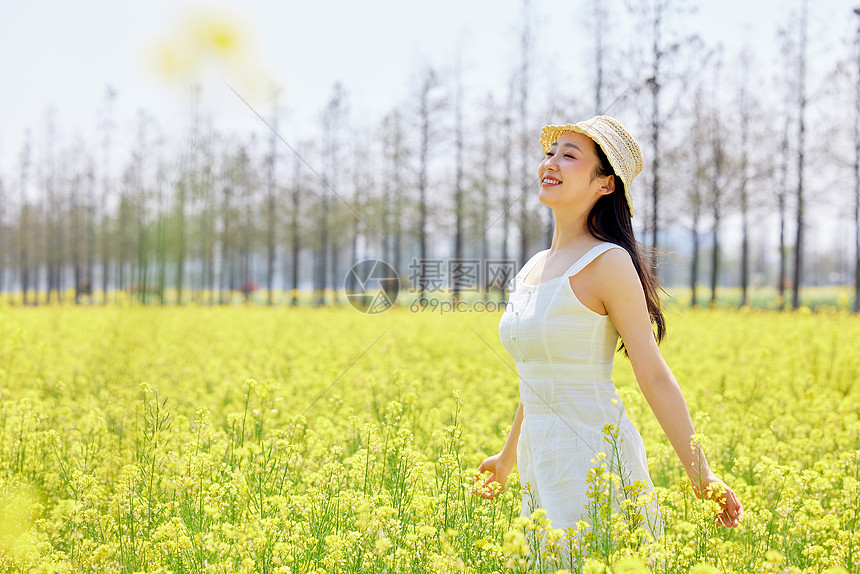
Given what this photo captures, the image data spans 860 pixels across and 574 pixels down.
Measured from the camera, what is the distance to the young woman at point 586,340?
198cm

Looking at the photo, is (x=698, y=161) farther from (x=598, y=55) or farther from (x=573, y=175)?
(x=573, y=175)

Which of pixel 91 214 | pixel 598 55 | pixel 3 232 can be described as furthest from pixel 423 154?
pixel 3 232

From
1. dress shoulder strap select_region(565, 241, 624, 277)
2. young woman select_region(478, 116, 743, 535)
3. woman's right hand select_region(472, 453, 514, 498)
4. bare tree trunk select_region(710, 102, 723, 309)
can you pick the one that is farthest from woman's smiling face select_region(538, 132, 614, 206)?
bare tree trunk select_region(710, 102, 723, 309)

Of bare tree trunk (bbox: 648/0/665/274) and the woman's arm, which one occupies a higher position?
bare tree trunk (bbox: 648/0/665/274)

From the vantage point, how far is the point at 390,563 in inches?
85.7

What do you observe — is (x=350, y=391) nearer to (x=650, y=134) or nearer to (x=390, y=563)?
(x=390, y=563)

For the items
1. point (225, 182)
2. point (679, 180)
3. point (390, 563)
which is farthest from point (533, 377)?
point (225, 182)

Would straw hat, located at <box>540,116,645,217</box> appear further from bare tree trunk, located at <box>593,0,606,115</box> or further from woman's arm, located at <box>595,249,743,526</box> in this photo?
bare tree trunk, located at <box>593,0,606,115</box>

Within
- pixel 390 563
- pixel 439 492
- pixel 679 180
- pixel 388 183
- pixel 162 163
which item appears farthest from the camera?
pixel 388 183

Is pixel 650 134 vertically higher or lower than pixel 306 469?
higher

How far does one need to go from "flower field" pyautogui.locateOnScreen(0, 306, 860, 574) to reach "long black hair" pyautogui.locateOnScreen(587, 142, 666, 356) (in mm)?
499

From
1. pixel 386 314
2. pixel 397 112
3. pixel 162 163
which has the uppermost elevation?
pixel 397 112

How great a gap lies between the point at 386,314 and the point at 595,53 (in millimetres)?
8385

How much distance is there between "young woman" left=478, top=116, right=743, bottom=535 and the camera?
1.98m
